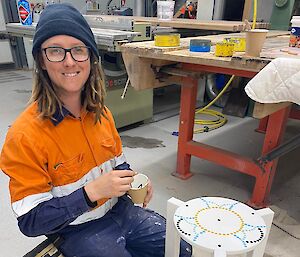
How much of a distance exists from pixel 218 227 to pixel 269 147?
0.89 metres

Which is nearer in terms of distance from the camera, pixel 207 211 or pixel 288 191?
pixel 207 211

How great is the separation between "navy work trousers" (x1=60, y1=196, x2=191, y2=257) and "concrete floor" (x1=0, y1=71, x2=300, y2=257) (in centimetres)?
49

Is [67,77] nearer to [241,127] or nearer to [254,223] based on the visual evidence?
[254,223]

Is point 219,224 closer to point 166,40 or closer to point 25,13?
point 166,40

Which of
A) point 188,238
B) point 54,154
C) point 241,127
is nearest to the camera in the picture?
point 188,238

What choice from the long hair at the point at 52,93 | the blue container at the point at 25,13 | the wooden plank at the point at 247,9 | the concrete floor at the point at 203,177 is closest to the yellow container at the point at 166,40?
the long hair at the point at 52,93

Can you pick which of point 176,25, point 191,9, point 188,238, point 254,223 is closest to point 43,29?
point 188,238

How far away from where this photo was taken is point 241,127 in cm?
275

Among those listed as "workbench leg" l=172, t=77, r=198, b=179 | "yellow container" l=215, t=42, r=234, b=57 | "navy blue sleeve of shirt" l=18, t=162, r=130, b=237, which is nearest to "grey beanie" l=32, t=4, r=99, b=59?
"navy blue sleeve of shirt" l=18, t=162, r=130, b=237

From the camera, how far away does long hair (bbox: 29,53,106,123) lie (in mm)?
840

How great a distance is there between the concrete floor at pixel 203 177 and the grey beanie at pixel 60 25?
3.12 ft

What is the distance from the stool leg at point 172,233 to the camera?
854 millimetres

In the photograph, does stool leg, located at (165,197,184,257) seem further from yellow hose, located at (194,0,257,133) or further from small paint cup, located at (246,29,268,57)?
yellow hose, located at (194,0,257,133)

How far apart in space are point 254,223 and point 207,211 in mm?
125
